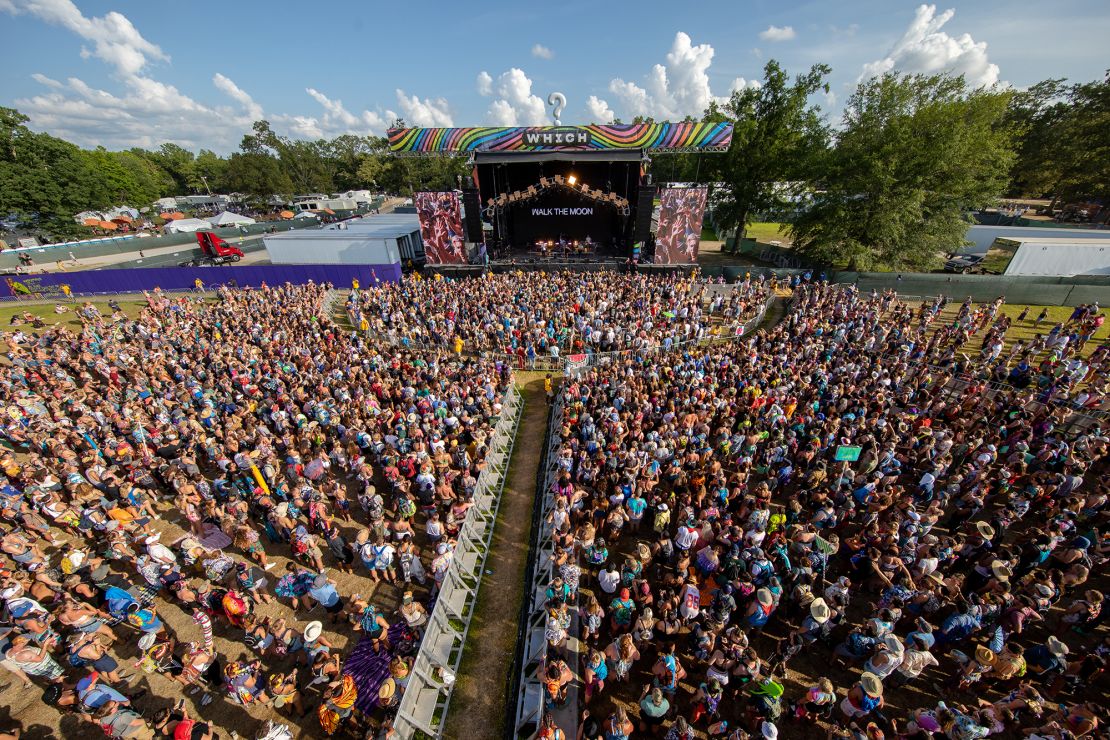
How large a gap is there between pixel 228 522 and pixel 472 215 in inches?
1022

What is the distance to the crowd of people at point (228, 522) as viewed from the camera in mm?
6246

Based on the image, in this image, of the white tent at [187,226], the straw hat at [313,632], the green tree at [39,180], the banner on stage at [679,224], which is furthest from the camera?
the white tent at [187,226]

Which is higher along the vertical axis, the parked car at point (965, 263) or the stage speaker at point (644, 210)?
the stage speaker at point (644, 210)

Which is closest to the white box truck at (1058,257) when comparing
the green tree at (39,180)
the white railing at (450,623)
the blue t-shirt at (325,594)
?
the white railing at (450,623)

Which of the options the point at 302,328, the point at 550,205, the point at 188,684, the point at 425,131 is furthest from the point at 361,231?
the point at 188,684

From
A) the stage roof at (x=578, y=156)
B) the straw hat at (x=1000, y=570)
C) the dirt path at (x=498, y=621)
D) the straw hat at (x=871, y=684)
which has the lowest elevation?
the dirt path at (x=498, y=621)

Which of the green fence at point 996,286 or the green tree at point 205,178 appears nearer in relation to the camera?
the green fence at point 996,286

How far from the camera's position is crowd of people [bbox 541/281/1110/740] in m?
5.62

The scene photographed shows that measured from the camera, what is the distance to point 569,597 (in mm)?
7082

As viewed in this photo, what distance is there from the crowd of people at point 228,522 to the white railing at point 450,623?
10.7 inches

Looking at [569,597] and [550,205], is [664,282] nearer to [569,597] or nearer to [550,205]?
[550,205]

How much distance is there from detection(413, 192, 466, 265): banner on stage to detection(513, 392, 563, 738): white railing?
2395 cm

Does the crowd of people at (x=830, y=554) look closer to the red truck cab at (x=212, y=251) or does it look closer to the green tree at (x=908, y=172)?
the green tree at (x=908, y=172)

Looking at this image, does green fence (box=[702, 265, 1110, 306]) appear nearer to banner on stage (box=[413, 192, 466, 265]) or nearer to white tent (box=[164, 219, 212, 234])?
banner on stage (box=[413, 192, 466, 265])
